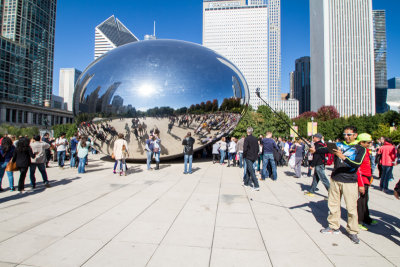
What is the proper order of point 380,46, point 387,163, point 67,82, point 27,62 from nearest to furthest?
1. point 387,163
2. point 27,62
3. point 380,46
4. point 67,82

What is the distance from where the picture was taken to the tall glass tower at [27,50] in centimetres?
9117

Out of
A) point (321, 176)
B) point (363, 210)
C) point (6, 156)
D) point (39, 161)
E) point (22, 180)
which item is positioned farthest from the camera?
point (39, 161)

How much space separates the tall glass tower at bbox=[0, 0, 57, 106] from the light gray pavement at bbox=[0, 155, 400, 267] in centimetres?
10824

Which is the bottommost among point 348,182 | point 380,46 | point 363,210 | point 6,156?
point 363,210

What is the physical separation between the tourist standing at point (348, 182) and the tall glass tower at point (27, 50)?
367 ft

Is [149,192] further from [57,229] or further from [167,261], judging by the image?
[167,261]

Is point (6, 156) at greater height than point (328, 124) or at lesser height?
lesser

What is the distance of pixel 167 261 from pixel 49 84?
134 metres

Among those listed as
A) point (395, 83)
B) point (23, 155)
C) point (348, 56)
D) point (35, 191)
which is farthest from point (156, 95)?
point (395, 83)

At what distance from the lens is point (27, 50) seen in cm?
10100

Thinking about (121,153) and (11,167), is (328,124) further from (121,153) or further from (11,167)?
(11,167)

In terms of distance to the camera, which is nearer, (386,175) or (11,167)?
(11,167)

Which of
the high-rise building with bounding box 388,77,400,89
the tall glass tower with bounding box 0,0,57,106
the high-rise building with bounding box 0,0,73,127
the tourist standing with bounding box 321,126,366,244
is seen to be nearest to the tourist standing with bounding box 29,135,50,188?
the tourist standing with bounding box 321,126,366,244

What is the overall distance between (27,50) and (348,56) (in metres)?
140
